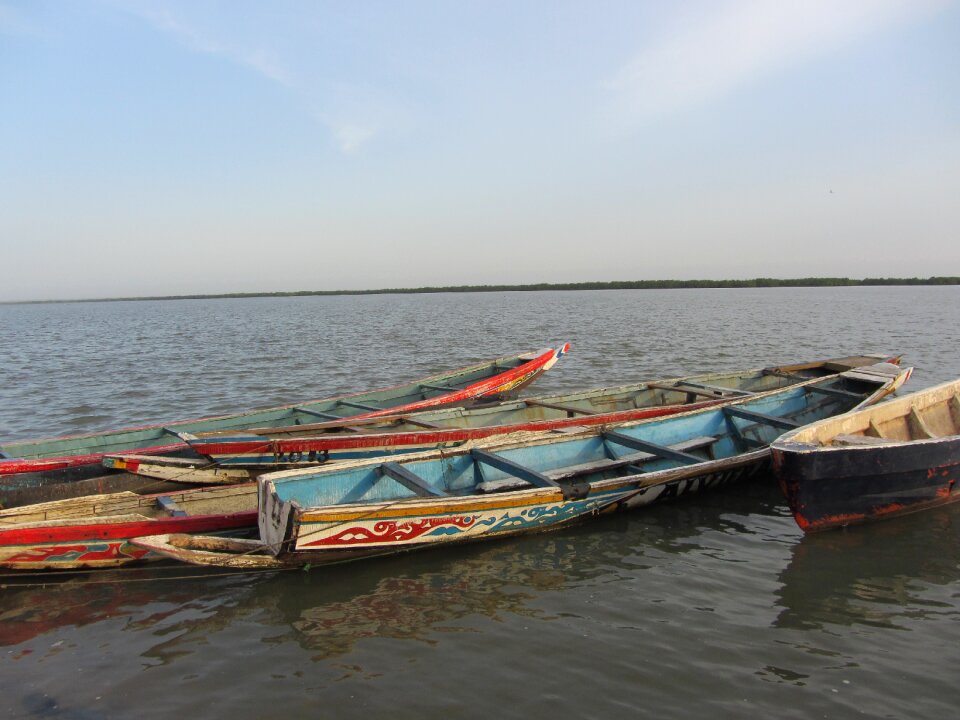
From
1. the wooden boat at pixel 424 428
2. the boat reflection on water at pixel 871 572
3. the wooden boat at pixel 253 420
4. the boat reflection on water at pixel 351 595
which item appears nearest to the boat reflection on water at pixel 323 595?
the boat reflection on water at pixel 351 595

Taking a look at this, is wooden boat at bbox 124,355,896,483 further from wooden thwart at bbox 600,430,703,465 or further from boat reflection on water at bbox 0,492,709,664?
boat reflection on water at bbox 0,492,709,664

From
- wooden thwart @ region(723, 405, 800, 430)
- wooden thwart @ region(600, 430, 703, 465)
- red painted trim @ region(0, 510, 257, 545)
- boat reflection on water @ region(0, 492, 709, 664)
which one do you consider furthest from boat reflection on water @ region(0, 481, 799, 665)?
wooden thwart @ region(723, 405, 800, 430)

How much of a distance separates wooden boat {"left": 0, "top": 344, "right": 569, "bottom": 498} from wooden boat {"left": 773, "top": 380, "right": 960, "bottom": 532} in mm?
6014

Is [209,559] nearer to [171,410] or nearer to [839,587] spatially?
[839,587]

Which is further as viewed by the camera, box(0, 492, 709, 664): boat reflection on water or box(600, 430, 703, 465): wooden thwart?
box(600, 430, 703, 465): wooden thwart

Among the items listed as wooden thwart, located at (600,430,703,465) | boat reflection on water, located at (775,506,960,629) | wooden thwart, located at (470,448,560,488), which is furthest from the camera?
wooden thwart, located at (600,430,703,465)

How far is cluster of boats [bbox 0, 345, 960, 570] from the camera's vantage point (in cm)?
565

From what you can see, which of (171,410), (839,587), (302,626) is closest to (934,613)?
(839,587)

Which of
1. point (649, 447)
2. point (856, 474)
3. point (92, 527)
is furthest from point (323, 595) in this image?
point (856, 474)

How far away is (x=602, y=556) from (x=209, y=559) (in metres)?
3.74

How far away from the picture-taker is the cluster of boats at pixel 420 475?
222 inches

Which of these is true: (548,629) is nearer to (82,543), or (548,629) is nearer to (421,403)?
(82,543)

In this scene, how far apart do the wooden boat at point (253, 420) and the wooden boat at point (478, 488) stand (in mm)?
2697

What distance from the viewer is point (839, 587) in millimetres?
5660
